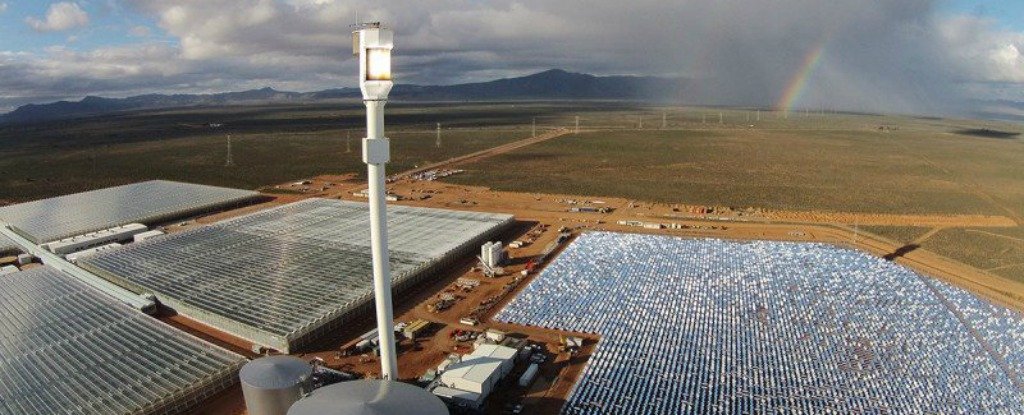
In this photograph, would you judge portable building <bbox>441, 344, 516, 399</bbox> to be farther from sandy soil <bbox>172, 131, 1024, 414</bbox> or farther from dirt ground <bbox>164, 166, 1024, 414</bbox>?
dirt ground <bbox>164, 166, 1024, 414</bbox>

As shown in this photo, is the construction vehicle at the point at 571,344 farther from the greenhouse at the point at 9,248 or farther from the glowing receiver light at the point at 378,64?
the greenhouse at the point at 9,248

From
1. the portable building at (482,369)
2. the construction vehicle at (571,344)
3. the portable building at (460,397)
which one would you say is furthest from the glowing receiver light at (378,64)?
the construction vehicle at (571,344)

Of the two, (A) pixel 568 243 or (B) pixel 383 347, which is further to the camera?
A: (A) pixel 568 243

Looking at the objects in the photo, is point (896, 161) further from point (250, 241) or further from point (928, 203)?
point (250, 241)

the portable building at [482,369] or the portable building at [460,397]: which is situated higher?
the portable building at [482,369]

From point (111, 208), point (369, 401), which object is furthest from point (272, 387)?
point (111, 208)

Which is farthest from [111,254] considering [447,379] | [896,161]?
[896,161]

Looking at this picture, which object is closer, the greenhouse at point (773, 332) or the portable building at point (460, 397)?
the portable building at point (460, 397)

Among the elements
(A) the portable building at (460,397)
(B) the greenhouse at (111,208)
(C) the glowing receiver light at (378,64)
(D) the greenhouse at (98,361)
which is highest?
(C) the glowing receiver light at (378,64)
